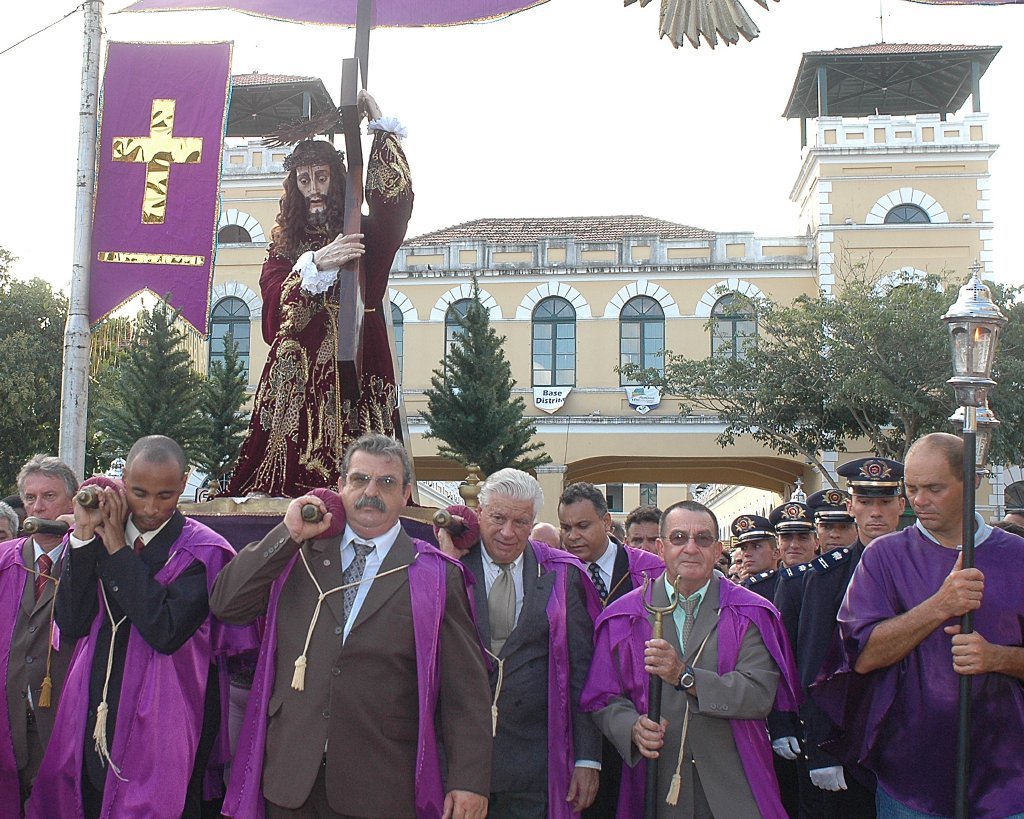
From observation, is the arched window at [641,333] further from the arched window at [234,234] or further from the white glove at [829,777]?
the white glove at [829,777]

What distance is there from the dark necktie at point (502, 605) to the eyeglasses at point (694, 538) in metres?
0.66

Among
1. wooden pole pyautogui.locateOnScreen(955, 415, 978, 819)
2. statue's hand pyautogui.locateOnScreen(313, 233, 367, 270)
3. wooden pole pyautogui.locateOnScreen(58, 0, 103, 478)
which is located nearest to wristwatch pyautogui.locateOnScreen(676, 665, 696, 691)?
wooden pole pyautogui.locateOnScreen(955, 415, 978, 819)

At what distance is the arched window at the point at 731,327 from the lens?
25.5 metres

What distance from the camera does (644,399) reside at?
2656cm

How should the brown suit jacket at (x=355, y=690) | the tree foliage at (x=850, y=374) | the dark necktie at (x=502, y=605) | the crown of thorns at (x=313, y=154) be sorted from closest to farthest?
1. the brown suit jacket at (x=355, y=690)
2. the dark necktie at (x=502, y=605)
3. the crown of thorns at (x=313, y=154)
4. the tree foliage at (x=850, y=374)

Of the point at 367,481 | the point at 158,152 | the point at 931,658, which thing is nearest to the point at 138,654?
the point at 367,481

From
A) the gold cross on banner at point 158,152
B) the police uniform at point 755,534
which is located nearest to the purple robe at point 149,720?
the police uniform at point 755,534

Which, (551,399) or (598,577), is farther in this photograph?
(551,399)

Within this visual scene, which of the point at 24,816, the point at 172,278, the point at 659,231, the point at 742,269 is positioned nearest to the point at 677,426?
the point at 742,269

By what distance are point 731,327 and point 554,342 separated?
4110mm

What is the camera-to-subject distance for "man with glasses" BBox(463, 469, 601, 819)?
4.38 m

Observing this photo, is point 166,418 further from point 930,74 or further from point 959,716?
point 930,74

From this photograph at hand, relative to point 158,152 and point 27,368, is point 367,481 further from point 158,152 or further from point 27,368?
point 27,368

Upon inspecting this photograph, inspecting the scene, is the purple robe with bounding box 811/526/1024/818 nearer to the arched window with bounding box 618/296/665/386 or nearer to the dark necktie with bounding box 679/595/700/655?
the dark necktie with bounding box 679/595/700/655
